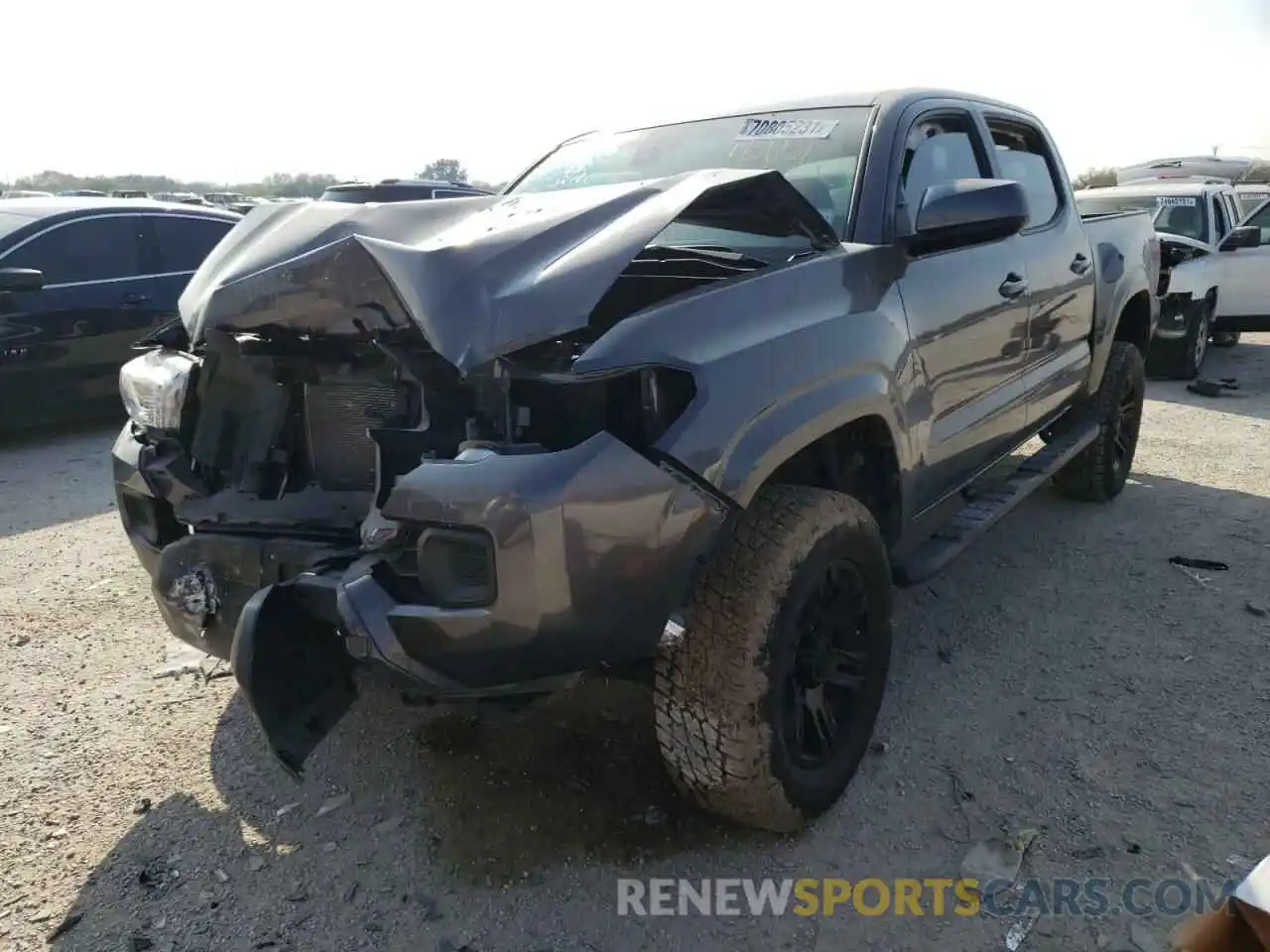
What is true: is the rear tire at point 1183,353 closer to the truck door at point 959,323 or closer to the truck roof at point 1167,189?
the truck roof at point 1167,189

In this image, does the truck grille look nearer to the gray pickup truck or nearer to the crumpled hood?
the gray pickup truck

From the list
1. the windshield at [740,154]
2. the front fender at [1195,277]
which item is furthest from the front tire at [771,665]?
the front fender at [1195,277]

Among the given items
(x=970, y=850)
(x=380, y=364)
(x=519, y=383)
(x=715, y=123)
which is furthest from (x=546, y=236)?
(x=970, y=850)

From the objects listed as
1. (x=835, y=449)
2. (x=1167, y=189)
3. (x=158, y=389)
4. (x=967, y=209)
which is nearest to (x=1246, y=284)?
(x=1167, y=189)

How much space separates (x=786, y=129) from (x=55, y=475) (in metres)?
4.86

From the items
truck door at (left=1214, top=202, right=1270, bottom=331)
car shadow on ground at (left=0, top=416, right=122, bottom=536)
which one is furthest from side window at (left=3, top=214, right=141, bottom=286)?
truck door at (left=1214, top=202, right=1270, bottom=331)

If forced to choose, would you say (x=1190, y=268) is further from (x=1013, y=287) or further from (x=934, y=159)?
(x=934, y=159)

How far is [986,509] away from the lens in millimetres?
3547

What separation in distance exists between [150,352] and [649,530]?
1.91 m

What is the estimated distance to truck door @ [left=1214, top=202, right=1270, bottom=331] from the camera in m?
9.37

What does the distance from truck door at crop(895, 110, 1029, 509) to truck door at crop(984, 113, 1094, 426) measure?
0.48 feet

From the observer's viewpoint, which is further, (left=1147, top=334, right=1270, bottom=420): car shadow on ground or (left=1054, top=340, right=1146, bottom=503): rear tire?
(left=1147, top=334, right=1270, bottom=420): car shadow on ground

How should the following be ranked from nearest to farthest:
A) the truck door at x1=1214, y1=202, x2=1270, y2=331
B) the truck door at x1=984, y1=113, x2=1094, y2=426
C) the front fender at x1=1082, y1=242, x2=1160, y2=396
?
the truck door at x1=984, y1=113, x2=1094, y2=426, the front fender at x1=1082, y1=242, x2=1160, y2=396, the truck door at x1=1214, y1=202, x2=1270, y2=331

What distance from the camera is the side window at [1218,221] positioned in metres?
9.93
